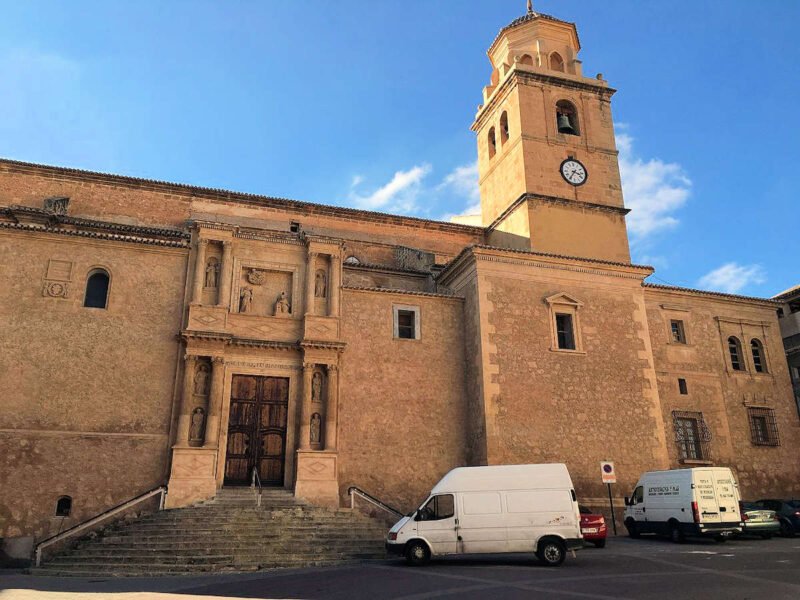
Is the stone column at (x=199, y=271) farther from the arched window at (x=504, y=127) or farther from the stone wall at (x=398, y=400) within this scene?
the arched window at (x=504, y=127)

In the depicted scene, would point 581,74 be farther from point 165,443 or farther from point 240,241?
point 165,443

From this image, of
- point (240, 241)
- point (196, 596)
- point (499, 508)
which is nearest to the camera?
point (196, 596)

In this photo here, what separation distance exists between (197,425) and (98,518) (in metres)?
3.66

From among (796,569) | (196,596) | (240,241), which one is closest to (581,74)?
(240,241)

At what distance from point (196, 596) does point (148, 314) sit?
36.1 feet

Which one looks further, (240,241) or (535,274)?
(535,274)

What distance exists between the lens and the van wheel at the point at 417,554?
13.2 meters

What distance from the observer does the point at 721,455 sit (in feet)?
77.3

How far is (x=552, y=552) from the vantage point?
13.1 metres

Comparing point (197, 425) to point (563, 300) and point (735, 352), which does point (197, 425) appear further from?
point (735, 352)

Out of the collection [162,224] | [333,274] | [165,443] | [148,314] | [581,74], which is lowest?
[165,443]

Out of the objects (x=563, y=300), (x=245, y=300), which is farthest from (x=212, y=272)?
(x=563, y=300)

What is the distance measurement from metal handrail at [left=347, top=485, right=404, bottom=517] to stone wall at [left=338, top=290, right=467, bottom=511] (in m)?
0.56

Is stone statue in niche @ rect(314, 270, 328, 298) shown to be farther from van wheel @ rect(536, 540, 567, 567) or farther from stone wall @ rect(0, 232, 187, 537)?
van wheel @ rect(536, 540, 567, 567)
